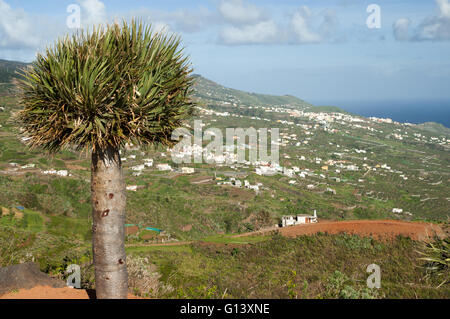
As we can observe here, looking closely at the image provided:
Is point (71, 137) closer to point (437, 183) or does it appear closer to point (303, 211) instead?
point (303, 211)

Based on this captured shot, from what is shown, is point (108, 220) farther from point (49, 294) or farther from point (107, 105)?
point (49, 294)

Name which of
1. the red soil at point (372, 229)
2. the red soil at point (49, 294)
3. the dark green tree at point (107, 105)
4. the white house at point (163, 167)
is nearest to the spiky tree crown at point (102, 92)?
the dark green tree at point (107, 105)

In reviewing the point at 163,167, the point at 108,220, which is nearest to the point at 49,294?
the point at 108,220

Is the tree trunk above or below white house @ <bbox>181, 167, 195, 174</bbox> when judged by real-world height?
above

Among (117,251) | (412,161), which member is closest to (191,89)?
(117,251)

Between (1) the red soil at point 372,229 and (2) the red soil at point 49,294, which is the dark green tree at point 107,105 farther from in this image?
(1) the red soil at point 372,229

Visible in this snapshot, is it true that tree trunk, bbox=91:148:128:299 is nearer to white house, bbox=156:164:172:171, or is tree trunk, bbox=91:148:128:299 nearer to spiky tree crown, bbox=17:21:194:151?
spiky tree crown, bbox=17:21:194:151

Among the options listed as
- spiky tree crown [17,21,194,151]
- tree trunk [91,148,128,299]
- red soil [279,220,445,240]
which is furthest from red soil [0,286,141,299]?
red soil [279,220,445,240]
